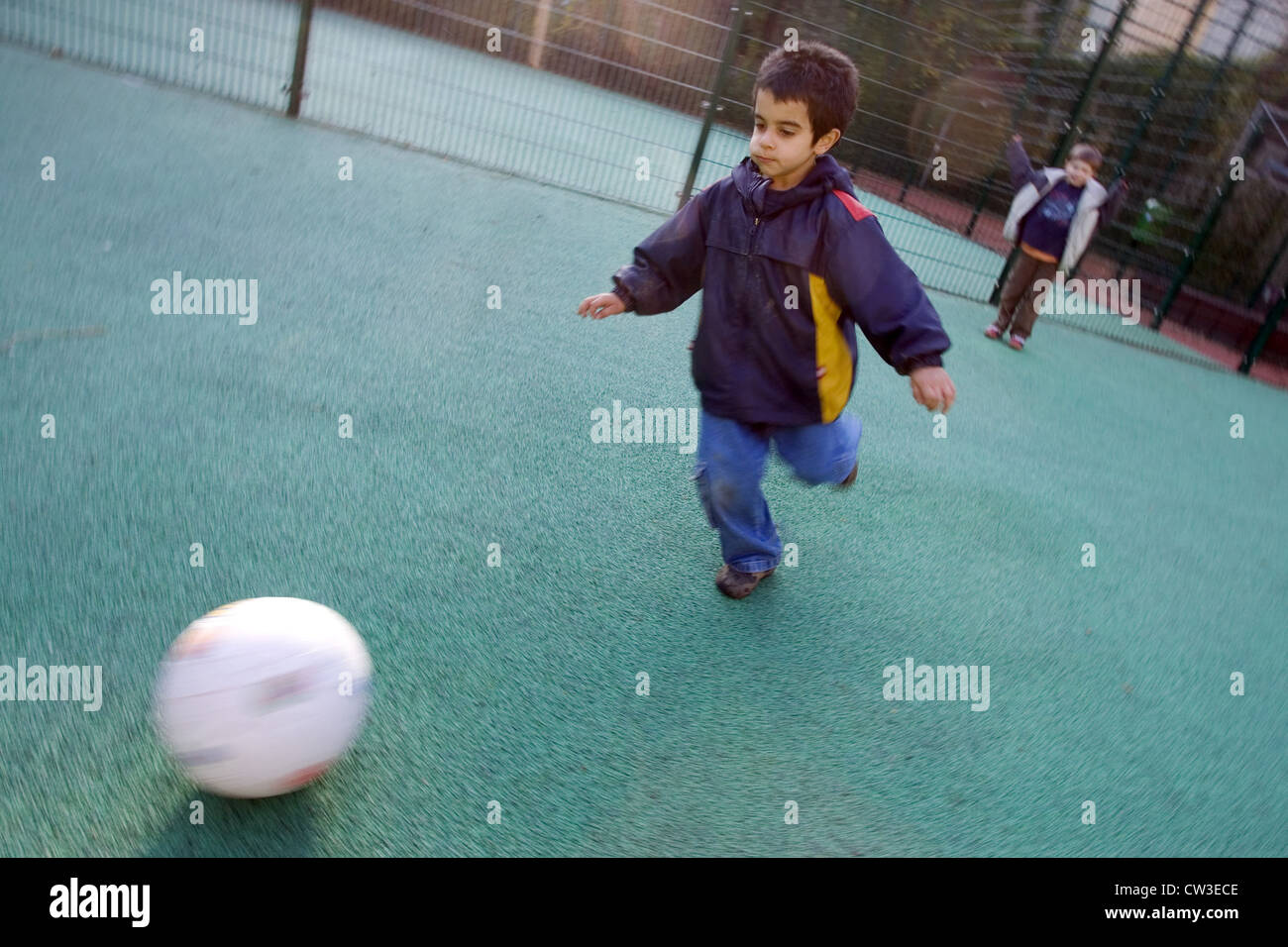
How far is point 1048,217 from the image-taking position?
258 inches

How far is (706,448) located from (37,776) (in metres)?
1.82

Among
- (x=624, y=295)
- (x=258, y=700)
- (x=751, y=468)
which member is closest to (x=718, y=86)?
(x=624, y=295)

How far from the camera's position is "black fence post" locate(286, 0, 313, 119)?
6.66 m

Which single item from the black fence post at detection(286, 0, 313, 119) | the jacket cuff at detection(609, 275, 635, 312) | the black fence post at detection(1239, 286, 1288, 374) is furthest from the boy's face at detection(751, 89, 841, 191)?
the black fence post at detection(1239, 286, 1288, 374)

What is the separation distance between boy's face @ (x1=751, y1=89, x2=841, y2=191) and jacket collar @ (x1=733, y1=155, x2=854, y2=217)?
0.14 feet

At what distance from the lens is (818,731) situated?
242cm

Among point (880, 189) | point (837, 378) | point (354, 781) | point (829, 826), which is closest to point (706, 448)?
point (837, 378)

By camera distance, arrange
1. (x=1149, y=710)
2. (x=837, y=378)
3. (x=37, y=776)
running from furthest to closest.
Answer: (x=1149, y=710)
(x=837, y=378)
(x=37, y=776)

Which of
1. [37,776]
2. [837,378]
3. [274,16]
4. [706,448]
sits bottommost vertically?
[274,16]

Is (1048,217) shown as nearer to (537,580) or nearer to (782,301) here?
(782,301)

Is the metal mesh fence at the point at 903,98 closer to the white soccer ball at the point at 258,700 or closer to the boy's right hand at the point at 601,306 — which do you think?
the boy's right hand at the point at 601,306

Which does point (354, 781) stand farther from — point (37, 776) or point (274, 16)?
point (274, 16)

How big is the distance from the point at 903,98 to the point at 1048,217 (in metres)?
2.75

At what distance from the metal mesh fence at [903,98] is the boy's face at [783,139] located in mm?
4628
